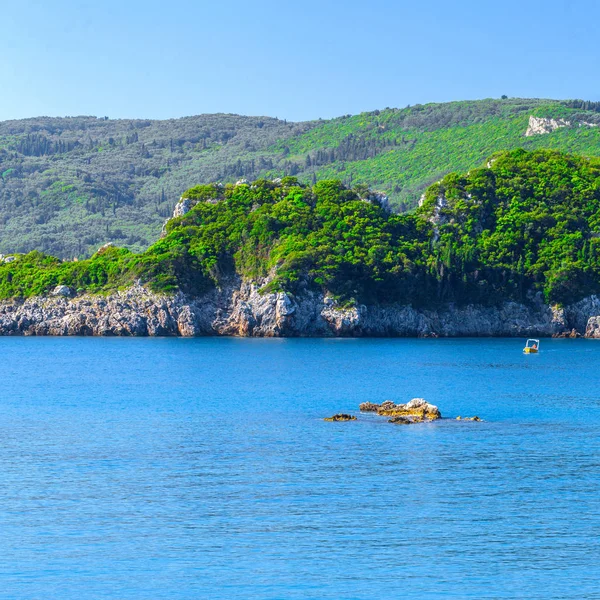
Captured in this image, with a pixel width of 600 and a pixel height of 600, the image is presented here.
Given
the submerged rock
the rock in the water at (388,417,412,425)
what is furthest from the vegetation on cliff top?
the rock in the water at (388,417,412,425)

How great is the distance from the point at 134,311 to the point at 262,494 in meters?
97.6

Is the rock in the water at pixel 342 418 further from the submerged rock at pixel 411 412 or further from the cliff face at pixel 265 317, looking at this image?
the cliff face at pixel 265 317

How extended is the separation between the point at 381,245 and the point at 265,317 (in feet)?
57.6

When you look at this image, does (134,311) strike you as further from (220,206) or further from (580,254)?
(580,254)

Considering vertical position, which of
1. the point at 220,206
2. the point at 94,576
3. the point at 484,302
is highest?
the point at 220,206

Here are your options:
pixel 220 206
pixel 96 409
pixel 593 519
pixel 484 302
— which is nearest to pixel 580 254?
pixel 484 302

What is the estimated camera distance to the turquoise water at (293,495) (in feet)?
87.3

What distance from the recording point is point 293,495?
116 ft

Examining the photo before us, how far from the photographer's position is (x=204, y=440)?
4762cm

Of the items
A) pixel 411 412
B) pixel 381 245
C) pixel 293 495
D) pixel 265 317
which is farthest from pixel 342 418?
pixel 381 245

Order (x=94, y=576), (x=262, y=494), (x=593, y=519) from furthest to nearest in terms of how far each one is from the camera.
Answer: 1. (x=262, y=494)
2. (x=593, y=519)
3. (x=94, y=576)

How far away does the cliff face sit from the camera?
12694 cm

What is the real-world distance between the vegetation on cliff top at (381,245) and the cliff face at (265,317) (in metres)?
1.66

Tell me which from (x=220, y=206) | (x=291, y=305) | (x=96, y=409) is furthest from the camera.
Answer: (x=220, y=206)
